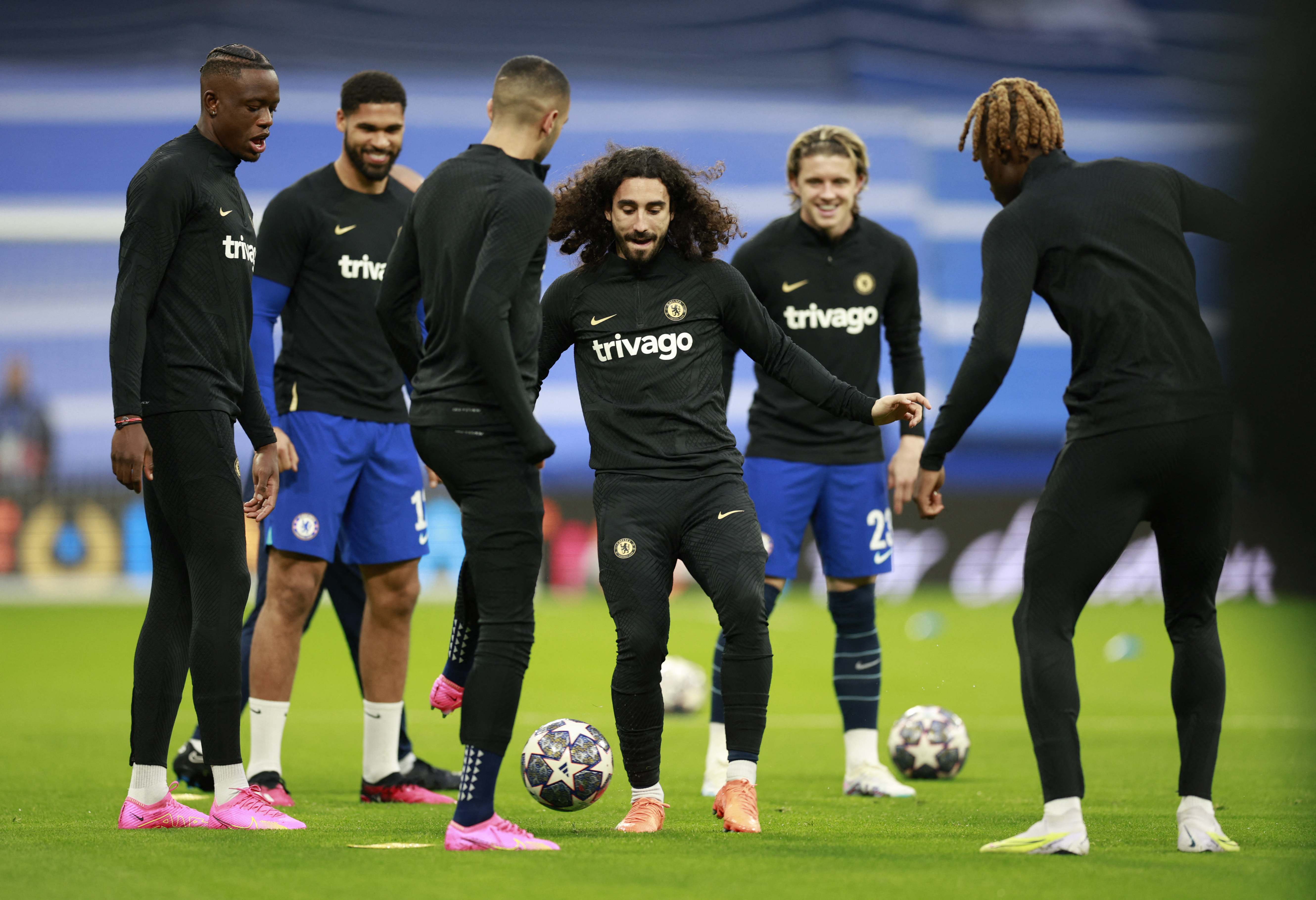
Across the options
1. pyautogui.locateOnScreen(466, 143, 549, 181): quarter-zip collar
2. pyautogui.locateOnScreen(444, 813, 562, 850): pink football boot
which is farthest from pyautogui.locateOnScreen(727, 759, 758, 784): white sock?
pyautogui.locateOnScreen(466, 143, 549, 181): quarter-zip collar

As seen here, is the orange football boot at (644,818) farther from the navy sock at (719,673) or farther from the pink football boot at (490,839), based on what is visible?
the navy sock at (719,673)

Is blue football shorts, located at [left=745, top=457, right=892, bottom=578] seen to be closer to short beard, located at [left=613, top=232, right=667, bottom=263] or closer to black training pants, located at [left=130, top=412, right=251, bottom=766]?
short beard, located at [left=613, top=232, right=667, bottom=263]

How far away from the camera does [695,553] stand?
4715mm

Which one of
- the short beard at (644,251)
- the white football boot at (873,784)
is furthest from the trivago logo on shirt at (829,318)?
the white football boot at (873,784)

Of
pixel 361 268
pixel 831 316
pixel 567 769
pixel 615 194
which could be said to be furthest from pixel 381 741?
pixel 831 316

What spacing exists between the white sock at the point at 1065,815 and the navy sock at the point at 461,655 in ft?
5.67

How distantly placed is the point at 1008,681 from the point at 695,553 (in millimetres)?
6299

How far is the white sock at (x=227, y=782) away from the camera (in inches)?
176

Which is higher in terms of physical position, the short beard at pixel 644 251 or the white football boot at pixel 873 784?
the short beard at pixel 644 251

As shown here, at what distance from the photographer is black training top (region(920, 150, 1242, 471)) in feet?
13.4

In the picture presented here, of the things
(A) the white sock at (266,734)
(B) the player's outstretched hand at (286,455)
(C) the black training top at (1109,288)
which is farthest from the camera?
(B) the player's outstretched hand at (286,455)

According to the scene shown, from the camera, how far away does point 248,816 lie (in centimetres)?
445

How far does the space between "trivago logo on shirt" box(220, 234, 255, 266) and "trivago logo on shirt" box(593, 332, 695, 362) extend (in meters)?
1.16

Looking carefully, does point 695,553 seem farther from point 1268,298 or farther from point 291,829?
point 1268,298
